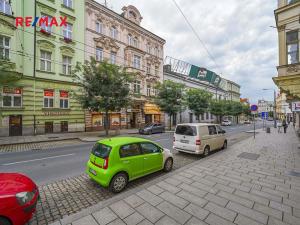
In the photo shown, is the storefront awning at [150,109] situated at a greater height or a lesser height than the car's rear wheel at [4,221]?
greater

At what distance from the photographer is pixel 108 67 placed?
1448 centimetres

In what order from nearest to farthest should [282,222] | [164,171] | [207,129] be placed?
1. [282,222]
2. [164,171]
3. [207,129]

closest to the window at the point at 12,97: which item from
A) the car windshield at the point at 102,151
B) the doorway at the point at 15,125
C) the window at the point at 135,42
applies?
the doorway at the point at 15,125

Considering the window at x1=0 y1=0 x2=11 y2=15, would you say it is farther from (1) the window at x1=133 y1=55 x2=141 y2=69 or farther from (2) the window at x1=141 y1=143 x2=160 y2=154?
(2) the window at x1=141 y1=143 x2=160 y2=154

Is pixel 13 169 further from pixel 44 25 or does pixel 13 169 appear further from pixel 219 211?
pixel 44 25

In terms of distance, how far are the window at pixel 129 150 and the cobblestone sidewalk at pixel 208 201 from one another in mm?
992

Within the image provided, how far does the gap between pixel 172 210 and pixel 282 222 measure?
7.04 feet

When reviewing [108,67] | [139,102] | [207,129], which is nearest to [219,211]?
[207,129]

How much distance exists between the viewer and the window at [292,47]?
32.2 ft

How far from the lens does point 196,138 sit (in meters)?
7.64

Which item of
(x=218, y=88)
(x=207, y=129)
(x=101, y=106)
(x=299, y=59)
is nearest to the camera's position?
(x=207, y=129)

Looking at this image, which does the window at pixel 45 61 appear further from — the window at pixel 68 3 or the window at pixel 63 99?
the window at pixel 68 3

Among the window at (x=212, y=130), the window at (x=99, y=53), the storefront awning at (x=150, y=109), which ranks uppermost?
the window at (x=99, y=53)

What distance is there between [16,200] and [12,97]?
54.4ft
